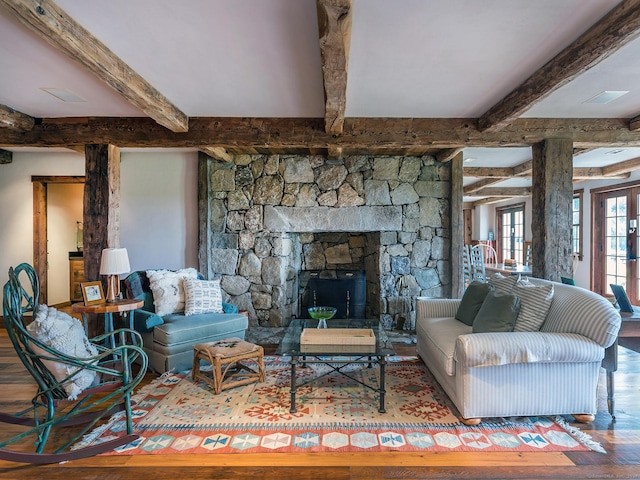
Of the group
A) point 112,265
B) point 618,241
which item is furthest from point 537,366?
point 618,241

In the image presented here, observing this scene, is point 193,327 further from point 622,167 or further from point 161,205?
point 622,167

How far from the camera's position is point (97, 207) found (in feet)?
12.3

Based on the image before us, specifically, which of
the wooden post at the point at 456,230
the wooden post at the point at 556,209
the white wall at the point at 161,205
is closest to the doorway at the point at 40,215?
the white wall at the point at 161,205

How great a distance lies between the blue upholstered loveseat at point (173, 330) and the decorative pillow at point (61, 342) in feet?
3.69

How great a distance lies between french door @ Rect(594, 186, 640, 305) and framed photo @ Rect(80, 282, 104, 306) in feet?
24.1

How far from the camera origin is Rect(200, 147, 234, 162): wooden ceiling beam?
13.7 feet

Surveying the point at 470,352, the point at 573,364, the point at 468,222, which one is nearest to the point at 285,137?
the point at 470,352

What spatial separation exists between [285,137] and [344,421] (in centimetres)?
251

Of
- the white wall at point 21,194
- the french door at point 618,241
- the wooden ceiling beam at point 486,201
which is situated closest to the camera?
the white wall at point 21,194

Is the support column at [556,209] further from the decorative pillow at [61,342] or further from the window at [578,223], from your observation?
the window at [578,223]

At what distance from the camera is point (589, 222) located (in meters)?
6.89

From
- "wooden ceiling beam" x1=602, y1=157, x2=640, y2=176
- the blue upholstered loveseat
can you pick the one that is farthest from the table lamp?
"wooden ceiling beam" x1=602, y1=157, x2=640, y2=176

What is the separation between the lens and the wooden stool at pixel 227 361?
2838 millimetres

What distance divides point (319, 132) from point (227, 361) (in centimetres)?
220
